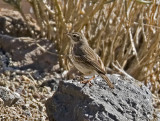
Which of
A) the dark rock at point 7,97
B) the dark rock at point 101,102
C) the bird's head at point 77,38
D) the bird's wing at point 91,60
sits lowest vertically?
the dark rock at point 7,97

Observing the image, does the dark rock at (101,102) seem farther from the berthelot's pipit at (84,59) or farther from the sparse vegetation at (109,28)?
the sparse vegetation at (109,28)

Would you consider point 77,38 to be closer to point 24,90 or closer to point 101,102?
point 24,90

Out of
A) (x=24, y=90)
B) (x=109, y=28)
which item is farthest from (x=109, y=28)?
(x=24, y=90)

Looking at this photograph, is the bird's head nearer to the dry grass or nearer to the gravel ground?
the dry grass

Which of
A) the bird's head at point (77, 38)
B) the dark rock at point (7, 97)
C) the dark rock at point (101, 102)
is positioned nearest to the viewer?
the dark rock at point (101, 102)

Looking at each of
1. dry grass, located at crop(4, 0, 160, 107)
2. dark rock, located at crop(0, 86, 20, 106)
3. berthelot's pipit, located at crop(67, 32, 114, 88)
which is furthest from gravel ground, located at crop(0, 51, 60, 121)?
berthelot's pipit, located at crop(67, 32, 114, 88)

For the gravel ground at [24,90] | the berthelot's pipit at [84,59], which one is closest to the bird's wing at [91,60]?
the berthelot's pipit at [84,59]
